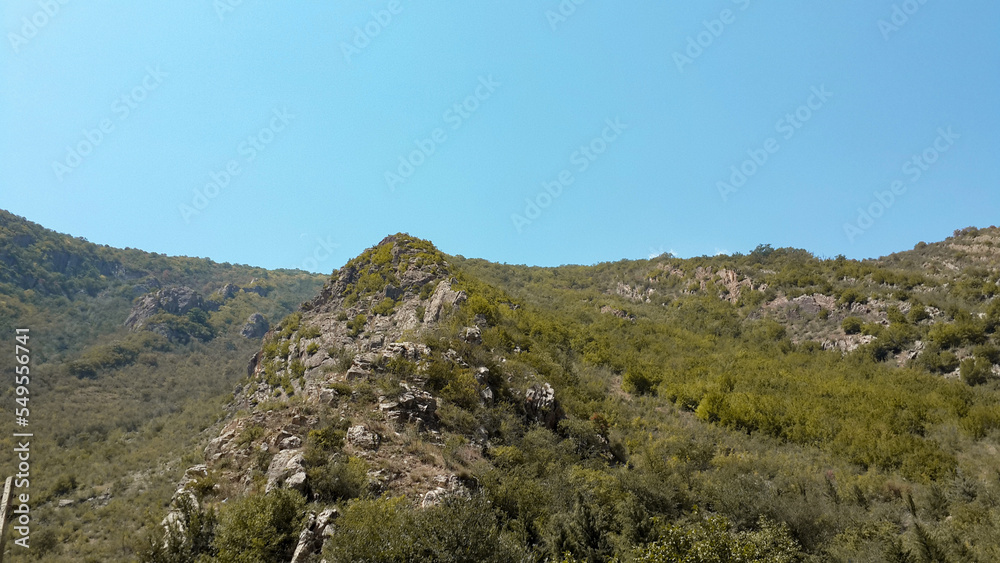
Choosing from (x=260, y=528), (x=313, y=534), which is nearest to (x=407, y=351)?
(x=313, y=534)

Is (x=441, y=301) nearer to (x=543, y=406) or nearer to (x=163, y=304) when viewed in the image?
(x=543, y=406)

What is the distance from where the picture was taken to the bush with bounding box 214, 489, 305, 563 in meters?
9.34

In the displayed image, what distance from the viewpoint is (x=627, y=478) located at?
15695 mm

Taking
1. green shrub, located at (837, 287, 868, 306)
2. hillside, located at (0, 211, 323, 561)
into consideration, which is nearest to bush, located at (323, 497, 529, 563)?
hillside, located at (0, 211, 323, 561)

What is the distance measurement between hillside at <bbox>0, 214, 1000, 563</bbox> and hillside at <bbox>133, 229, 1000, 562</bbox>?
4.5 inches

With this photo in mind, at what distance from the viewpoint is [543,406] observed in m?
20.9

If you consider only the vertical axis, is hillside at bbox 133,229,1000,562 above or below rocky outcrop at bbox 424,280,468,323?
below

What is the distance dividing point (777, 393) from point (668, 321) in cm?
1760

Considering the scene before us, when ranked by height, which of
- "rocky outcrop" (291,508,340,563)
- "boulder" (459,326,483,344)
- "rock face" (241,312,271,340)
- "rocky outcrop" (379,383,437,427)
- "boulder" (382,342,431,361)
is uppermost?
"rock face" (241,312,271,340)

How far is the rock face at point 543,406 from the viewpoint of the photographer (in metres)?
20.6

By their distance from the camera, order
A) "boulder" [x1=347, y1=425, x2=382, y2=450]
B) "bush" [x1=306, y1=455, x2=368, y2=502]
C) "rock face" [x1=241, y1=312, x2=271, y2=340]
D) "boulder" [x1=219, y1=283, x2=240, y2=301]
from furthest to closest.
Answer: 1. "boulder" [x1=219, y1=283, x2=240, y2=301]
2. "rock face" [x1=241, y1=312, x2=271, y2=340]
3. "boulder" [x1=347, y1=425, x2=382, y2=450]
4. "bush" [x1=306, y1=455, x2=368, y2=502]

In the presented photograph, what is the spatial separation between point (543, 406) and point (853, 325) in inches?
1129

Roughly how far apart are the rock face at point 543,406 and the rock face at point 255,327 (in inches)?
3199

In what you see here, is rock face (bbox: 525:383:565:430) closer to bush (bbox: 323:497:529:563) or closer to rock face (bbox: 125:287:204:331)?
bush (bbox: 323:497:529:563)
